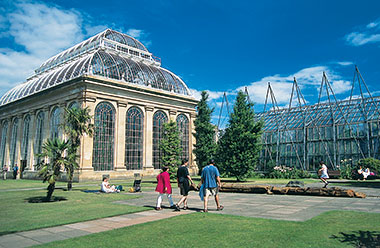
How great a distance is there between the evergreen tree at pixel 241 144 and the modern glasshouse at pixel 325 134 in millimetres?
6739

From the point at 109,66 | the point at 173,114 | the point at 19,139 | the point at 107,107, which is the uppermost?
the point at 109,66

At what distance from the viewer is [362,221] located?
7.84 m

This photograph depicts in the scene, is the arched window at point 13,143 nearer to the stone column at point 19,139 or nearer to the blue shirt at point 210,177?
the stone column at point 19,139

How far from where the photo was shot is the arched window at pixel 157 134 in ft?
127

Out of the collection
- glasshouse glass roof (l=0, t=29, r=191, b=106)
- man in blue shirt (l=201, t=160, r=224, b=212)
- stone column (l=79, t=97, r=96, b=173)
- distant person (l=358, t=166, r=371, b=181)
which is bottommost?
distant person (l=358, t=166, r=371, b=181)

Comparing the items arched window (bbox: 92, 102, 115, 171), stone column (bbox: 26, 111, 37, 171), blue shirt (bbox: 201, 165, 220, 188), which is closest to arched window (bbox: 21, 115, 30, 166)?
stone column (bbox: 26, 111, 37, 171)

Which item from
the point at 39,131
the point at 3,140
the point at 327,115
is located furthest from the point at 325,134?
the point at 3,140

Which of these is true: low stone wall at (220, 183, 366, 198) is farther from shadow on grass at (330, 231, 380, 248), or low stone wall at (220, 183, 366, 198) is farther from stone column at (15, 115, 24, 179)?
stone column at (15, 115, 24, 179)

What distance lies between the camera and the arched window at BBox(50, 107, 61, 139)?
35562 mm

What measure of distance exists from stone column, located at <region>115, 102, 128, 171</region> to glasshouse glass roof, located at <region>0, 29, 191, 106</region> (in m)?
3.73

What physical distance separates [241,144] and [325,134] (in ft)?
52.7

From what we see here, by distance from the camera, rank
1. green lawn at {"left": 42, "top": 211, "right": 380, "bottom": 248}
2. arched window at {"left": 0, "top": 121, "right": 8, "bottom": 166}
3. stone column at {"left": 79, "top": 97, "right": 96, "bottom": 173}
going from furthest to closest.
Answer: arched window at {"left": 0, "top": 121, "right": 8, "bottom": 166} < stone column at {"left": 79, "top": 97, "right": 96, "bottom": 173} < green lawn at {"left": 42, "top": 211, "right": 380, "bottom": 248}

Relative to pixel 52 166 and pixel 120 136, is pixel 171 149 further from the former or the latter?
pixel 52 166

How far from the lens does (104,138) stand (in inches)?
1324
